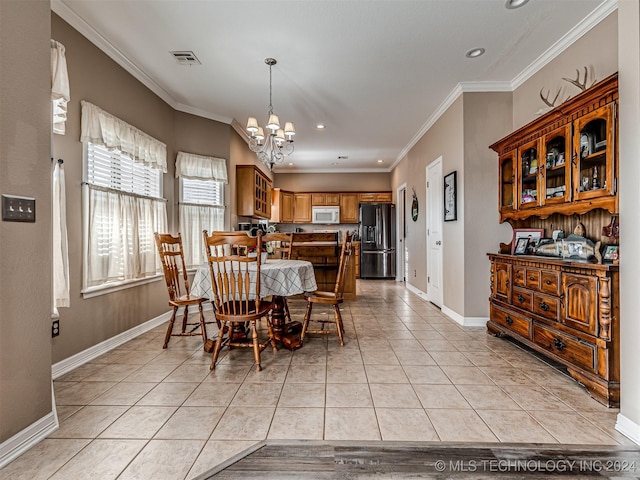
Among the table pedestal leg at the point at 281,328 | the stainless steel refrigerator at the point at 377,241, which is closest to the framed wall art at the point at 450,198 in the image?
the table pedestal leg at the point at 281,328

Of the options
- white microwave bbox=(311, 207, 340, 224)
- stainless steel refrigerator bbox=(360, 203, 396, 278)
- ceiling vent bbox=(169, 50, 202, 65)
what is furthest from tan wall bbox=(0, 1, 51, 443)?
white microwave bbox=(311, 207, 340, 224)

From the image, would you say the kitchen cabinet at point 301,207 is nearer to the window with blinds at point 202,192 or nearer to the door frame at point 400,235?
the door frame at point 400,235

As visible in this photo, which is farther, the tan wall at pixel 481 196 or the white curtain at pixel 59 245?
the tan wall at pixel 481 196

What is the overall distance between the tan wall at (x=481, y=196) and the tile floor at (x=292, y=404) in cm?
77

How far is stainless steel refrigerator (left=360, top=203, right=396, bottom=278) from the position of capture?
7723mm

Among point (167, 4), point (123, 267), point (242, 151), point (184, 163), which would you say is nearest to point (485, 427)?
point (123, 267)

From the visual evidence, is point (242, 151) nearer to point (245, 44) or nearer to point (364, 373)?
point (245, 44)

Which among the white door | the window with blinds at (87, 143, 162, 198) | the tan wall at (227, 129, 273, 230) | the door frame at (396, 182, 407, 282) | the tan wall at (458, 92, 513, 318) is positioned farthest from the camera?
the door frame at (396, 182, 407, 282)

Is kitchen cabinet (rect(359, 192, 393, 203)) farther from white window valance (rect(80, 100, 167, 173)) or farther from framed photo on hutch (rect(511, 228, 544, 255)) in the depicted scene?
white window valance (rect(80, 100, 167, 173))

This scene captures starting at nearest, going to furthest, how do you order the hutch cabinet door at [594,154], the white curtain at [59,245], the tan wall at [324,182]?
the hutch cabinet door at [594,154]
the white curtain at [59,245]
the tan wall at [324,182]

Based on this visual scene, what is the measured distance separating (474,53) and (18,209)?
368 centimetres

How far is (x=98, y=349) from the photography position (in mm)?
2873

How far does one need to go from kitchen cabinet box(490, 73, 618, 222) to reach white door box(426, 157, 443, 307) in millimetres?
1282

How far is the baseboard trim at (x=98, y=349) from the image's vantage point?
2477 millimetres
